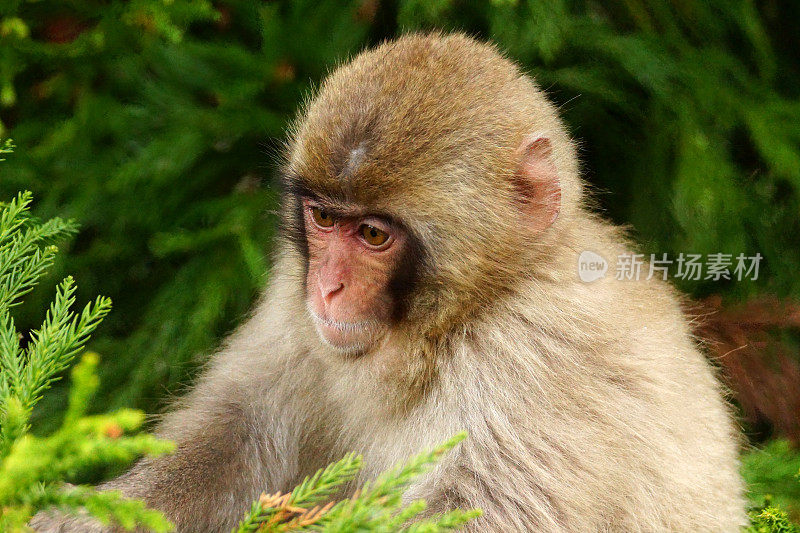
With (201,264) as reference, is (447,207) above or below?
above

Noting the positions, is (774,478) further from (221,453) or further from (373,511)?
(373,511)

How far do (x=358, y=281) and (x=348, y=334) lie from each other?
6.0 inches

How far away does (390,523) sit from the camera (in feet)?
4.56

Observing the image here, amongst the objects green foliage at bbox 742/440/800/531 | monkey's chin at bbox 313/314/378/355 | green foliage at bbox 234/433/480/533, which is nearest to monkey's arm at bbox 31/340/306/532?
monkey's chin at bbox 313/314/378/355

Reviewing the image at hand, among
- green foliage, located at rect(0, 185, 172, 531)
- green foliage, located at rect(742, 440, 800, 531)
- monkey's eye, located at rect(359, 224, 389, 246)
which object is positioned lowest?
green foliage, located at rect(0, 185, 172, 531)

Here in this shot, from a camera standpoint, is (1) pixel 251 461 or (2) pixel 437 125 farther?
(1) pixel 251 461

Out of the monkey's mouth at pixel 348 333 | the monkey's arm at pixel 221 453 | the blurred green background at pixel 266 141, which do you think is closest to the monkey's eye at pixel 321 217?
the monkey's mouth at pixel 348 333

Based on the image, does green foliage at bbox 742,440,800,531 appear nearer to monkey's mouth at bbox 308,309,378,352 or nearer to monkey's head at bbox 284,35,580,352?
monkey's head at bbox 284,35,580,352

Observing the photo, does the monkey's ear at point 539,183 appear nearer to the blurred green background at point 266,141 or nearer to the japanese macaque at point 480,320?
the japanese macaque at point 480,320

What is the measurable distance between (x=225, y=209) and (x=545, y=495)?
202 cm

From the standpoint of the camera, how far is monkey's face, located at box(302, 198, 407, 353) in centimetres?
233

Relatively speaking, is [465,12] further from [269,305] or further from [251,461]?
[251,461]

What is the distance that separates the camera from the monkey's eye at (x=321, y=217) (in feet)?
8.04

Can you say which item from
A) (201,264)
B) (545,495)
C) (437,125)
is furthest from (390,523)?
(201,264)
